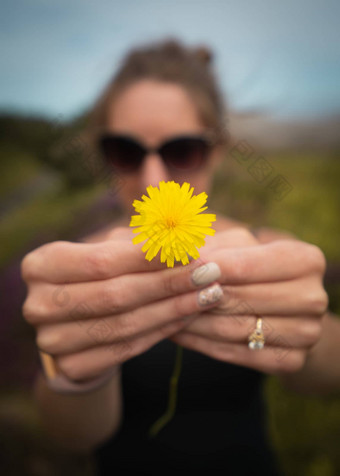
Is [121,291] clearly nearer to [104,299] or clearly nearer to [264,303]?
[104,299]

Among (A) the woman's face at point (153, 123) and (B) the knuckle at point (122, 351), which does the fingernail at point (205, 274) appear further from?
(A) the woman's face at point (153, 123)

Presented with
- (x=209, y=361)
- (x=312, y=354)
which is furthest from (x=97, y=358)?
(x=312, y=354)

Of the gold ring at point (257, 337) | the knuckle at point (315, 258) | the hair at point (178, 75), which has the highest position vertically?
the hair at point (178, 75)

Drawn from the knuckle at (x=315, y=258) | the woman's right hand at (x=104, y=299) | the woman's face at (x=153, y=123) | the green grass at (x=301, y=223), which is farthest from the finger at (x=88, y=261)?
the green grass at (x=301, y=223)

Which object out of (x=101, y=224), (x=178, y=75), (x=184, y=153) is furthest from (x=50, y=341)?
(x=178, y=75)

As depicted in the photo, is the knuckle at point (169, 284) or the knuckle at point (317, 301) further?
the knuckle at point (317, 301)

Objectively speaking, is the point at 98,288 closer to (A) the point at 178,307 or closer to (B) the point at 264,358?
(A) the point at 178,307
